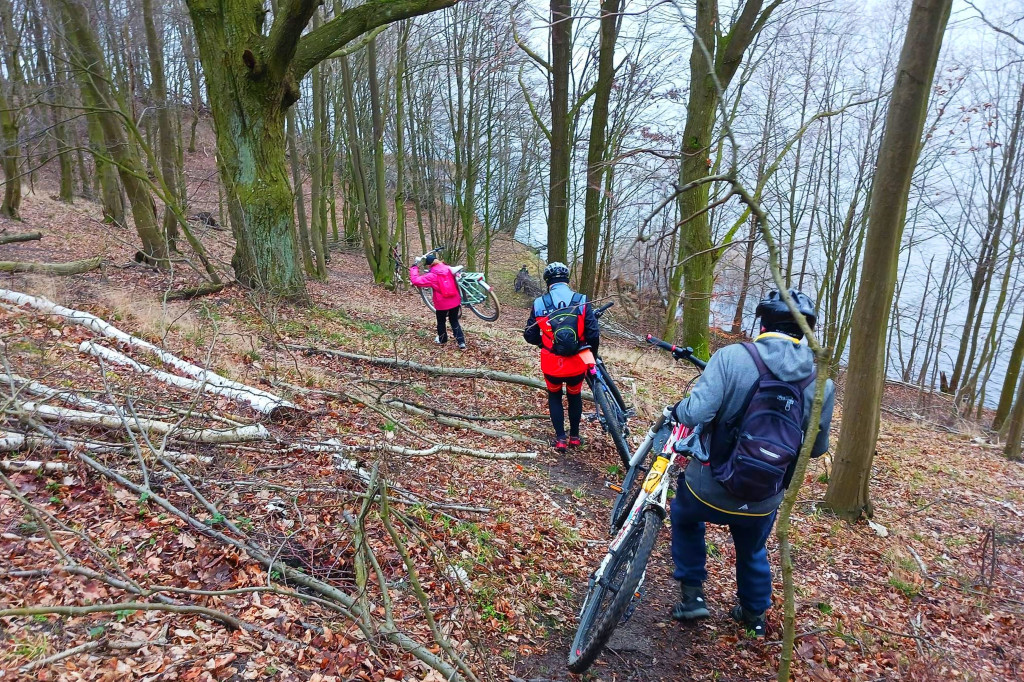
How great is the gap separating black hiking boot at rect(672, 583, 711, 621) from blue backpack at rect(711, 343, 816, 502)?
1.02 meters

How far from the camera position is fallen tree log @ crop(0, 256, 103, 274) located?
8148 millimetres

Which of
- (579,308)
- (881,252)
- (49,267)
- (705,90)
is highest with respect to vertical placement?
(705,90)

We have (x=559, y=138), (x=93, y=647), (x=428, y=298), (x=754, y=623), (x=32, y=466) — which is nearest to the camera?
(x=93, y=647)

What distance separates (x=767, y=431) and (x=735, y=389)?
27 centimetres

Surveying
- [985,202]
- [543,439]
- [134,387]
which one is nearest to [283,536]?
[134,387]

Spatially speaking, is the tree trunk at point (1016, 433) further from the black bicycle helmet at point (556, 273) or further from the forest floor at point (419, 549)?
the black bicycle helmet at point (556, 273)

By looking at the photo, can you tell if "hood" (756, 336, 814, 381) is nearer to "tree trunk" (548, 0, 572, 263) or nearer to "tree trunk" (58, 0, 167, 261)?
"tree trunk" (548, 0, 572, 263)

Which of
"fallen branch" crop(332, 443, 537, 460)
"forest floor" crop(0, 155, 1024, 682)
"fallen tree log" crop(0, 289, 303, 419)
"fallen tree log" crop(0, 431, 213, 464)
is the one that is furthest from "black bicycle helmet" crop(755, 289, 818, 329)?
"fallen tree log" crop(0, 289, 303, 419)

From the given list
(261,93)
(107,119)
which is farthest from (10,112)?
(261,93)

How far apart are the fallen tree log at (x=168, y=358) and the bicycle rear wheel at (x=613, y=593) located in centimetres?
309

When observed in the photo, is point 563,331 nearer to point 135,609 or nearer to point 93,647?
point 135,609

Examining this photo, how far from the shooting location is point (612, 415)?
19.6ft

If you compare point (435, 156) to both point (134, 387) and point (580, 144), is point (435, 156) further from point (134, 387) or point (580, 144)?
point (134, 387)

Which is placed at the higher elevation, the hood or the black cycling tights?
the hood
